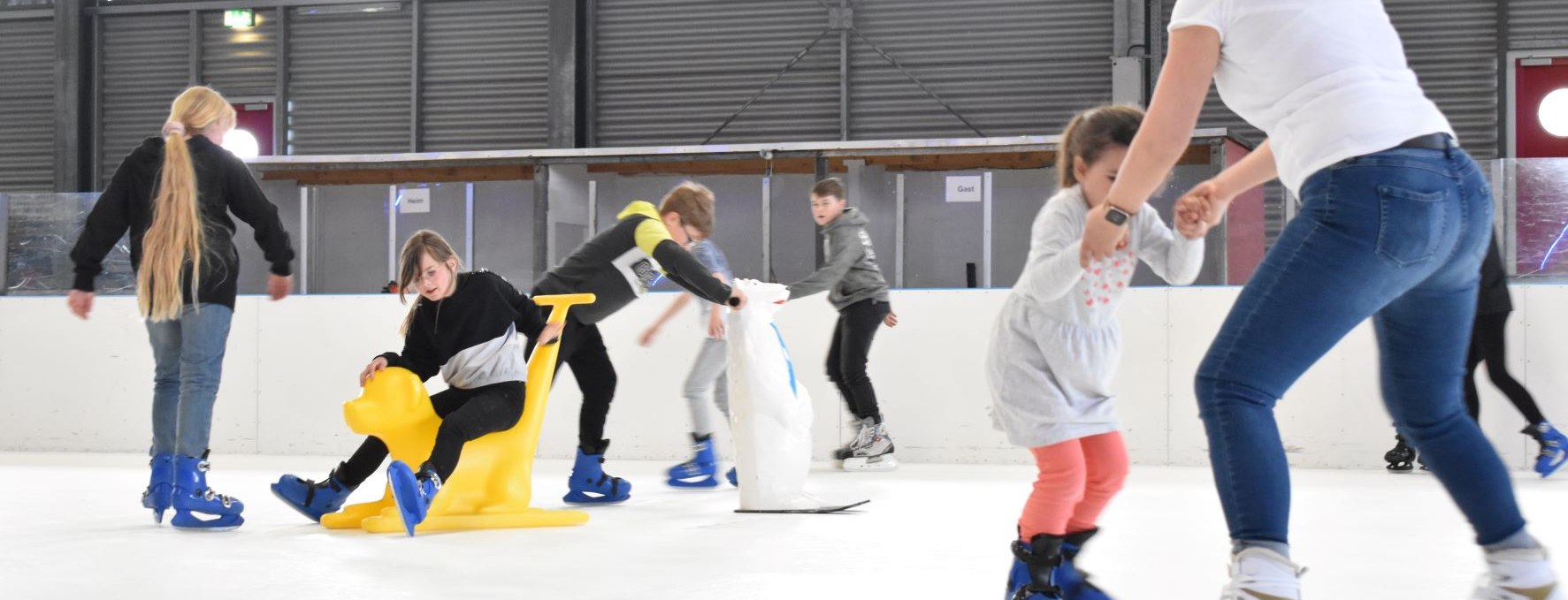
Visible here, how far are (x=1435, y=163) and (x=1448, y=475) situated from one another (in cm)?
45

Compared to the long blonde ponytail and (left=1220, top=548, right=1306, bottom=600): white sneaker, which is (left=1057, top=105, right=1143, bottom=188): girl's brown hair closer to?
(left=1220, top=548, right=1306, bottom=600): white sneaker

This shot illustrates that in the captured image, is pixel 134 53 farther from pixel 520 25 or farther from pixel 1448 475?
pixel 1448 475

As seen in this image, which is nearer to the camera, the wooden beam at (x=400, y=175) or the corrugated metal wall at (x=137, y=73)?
the wooden beam at (x=400, y=175)

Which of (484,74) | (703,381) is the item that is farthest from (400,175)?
(703,381)

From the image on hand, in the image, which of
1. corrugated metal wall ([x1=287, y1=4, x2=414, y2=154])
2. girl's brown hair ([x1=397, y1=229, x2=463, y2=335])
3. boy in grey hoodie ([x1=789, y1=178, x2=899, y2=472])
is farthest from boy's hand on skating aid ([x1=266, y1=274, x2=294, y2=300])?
corrugated metal wall ([x1=287, y1=4, x2=414, y2=154])

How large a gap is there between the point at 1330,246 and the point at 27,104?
1385 cm

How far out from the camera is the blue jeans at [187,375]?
11.4 feet

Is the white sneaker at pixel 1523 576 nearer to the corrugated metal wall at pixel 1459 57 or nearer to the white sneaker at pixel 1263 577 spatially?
the white sneaker at pixel 1263 577

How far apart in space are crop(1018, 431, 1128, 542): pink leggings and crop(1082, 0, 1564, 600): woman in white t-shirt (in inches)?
15.5

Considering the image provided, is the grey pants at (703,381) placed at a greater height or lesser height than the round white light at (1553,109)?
lesser

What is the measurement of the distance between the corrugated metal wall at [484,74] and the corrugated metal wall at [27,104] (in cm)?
367

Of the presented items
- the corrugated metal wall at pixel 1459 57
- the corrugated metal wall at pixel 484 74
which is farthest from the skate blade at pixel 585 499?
the corrugated metal wall at pixel 1459 57

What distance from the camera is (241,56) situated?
12781 millimetres

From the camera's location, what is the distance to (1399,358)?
186cm
